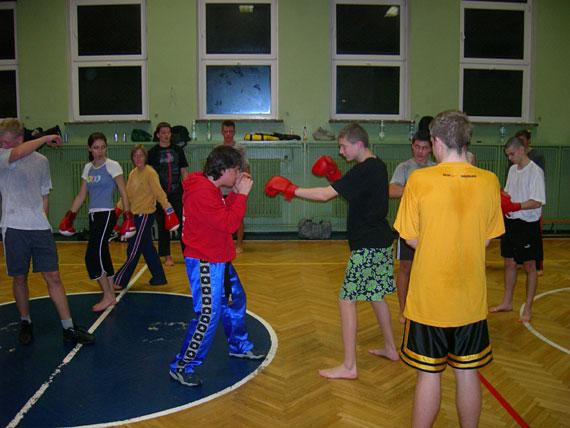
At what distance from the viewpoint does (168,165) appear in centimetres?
667

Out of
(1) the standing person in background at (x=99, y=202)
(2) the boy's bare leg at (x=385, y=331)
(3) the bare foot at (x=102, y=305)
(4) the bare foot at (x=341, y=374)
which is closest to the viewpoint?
(4) the bare foot at (x=341, y=374)

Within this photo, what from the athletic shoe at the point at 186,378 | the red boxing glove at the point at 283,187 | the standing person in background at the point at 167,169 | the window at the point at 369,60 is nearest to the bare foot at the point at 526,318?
the red boxing glove at the point at 283,187

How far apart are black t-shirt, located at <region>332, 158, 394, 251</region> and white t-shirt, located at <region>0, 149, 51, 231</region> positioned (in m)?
2.05

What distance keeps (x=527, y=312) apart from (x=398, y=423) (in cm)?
218

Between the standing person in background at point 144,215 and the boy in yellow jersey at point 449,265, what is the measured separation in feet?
12.1

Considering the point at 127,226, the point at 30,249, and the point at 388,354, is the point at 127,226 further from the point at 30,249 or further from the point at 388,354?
the point at 388,354

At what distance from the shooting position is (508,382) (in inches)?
128

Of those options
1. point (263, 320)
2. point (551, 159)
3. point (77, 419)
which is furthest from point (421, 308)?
point (551, 159)

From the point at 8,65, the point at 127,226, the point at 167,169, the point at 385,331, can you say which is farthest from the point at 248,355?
the point at 8,65

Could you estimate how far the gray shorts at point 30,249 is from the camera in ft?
12.1

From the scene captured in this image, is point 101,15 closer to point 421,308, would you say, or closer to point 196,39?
point 196,39

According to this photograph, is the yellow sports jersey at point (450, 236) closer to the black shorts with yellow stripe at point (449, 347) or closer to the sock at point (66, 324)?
the black shorts with yellow stripe at point (449, 347)

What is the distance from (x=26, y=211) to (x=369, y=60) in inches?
273

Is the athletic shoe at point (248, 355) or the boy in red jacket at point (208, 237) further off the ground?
the boy in red jacket at point (208, 237)
